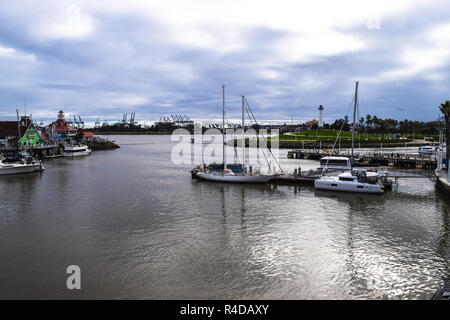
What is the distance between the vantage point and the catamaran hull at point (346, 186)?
3438cm

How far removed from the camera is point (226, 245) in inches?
771

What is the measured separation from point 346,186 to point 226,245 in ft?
69.7

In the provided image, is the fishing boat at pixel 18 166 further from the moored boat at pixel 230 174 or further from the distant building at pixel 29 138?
the moored boat at pixel 230 174

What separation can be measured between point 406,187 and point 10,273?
39616 mm

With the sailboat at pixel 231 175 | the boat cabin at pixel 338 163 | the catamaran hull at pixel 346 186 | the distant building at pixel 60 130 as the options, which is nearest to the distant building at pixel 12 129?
the distant building at pixel 60 130

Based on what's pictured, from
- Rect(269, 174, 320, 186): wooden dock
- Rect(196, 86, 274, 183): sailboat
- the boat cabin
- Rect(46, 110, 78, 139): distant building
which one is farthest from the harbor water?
Rect(46, 110, 78, 139): distant building

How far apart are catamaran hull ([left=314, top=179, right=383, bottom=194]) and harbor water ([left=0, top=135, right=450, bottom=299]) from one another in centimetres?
137

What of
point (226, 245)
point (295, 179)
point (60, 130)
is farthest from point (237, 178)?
point (60, 130)

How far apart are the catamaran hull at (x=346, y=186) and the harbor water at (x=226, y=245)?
1.37 m

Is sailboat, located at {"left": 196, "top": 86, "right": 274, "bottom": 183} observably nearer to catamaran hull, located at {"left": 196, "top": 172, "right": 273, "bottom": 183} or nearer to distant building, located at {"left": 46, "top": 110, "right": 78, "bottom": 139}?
catamaran hull, located at {"left": 196, "top": 172, "right": 273, "bottom": 183}

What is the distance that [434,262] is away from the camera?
17.0 metres

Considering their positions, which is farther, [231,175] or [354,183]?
[231,175]

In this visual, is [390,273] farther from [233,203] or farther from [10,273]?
[10,273]

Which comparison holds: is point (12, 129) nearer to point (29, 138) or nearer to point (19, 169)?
point (29, 138)
